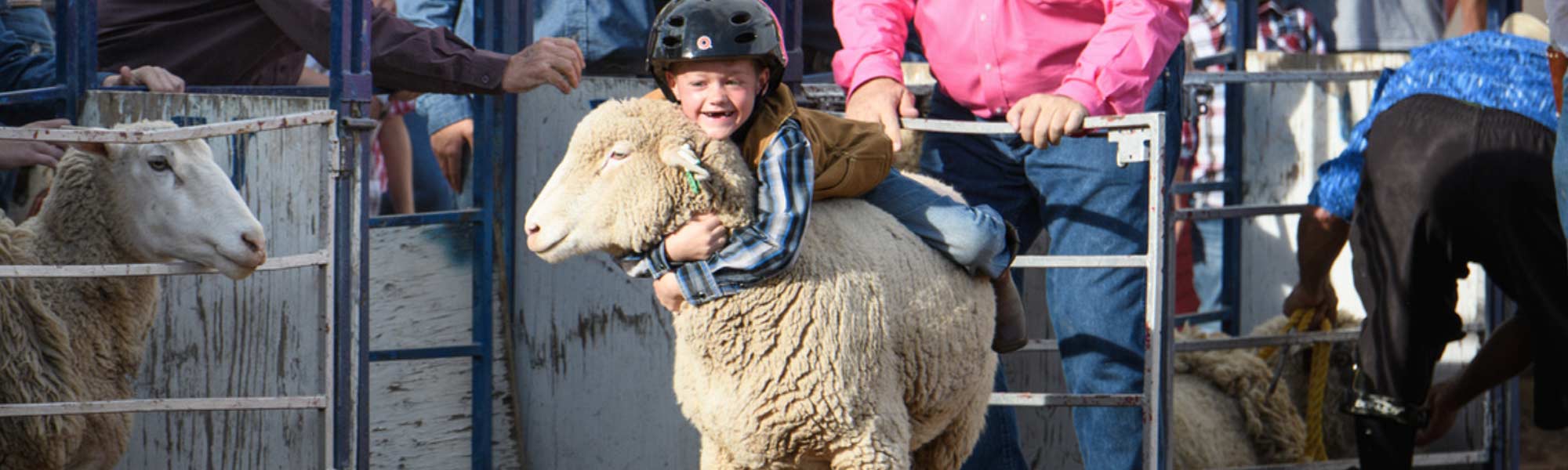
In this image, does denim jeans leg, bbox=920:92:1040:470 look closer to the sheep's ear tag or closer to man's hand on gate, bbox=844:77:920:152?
man's hand on gate, bbox=844:77:920:152

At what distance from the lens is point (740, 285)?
11.3 feet

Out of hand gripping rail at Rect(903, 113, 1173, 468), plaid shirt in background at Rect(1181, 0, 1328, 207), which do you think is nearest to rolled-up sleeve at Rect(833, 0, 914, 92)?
hand gripping rail at Rect(903, 113, 1173, 468)

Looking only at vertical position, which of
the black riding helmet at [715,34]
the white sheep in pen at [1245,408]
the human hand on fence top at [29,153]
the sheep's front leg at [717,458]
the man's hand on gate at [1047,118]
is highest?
the black riding helmet at [715,34]

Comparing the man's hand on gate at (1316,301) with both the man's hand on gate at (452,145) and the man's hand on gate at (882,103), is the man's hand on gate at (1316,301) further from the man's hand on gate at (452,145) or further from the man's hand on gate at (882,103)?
the man's hand on gate at (452,145)

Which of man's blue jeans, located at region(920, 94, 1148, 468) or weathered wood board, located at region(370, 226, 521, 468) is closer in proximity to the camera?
man's blue jeans, located at region(920, 94, 1148, 468)

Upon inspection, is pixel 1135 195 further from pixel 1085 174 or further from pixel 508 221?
pixel 508 221

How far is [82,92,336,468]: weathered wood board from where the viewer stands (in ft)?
14.3

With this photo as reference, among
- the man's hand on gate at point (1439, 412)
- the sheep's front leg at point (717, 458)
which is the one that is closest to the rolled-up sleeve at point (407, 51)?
the sheep's front leg at point (717, 458)

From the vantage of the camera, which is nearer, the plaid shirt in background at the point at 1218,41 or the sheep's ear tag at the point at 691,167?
the sheep's ear tag at the point at 691,167

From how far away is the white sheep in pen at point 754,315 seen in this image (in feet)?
11.1

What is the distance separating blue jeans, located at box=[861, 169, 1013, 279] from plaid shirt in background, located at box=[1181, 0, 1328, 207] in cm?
442

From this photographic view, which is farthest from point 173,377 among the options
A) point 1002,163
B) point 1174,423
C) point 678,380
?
point 1174,423

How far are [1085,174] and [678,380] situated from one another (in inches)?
53.3

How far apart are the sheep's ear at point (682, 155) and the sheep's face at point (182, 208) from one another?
1196 mm
